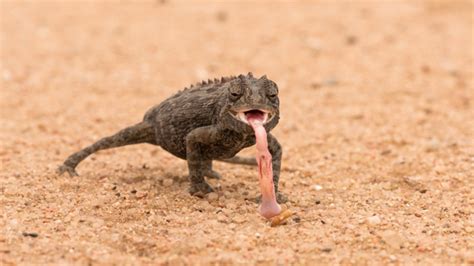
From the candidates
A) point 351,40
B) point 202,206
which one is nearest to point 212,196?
point 202,206

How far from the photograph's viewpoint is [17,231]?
4941 mm

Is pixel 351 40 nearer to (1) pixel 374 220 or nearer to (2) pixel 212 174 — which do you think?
(2) pixel 212 174

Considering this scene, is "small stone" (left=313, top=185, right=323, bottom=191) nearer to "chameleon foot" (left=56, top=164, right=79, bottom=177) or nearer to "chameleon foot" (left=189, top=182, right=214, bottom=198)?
"chameleon foot" (left=189, top=182, right=214, bottom=198)

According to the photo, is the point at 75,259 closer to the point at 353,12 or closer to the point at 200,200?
the point at 200,200

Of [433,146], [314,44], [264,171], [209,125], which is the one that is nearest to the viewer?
[264,171]

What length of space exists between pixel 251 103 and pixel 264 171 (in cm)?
50

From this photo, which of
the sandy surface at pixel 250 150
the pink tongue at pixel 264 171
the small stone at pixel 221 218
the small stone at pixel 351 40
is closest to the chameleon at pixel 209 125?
the pink tongue at pixel 264 171

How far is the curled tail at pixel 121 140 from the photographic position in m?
6.42

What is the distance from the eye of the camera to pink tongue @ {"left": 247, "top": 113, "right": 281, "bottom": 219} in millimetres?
5012

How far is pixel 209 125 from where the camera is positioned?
5.85 metres

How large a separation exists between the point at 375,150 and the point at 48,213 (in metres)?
3.86

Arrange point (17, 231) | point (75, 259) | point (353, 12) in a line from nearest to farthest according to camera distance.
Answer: point (75, 259) → point (17, 231) → point (353, 12)

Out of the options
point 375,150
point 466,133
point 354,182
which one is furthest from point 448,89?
point 354,182

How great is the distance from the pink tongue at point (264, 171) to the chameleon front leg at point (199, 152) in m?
0.62
